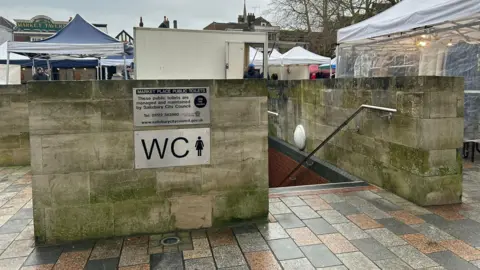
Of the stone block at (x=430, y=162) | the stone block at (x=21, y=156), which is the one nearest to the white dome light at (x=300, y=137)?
the stone block at (x=430, y=162)

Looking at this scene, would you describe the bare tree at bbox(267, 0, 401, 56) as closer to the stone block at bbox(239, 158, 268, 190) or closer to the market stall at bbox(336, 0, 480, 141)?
the market stall at bbox(336, 0, 480, 141)

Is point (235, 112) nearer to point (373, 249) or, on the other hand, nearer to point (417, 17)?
point (373, 249)

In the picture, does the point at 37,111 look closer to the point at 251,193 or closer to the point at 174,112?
the point at 174,112

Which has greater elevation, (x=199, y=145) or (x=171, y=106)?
(x=171, y=106)

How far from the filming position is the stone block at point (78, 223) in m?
3.60

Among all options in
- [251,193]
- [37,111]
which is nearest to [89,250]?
[37,111]

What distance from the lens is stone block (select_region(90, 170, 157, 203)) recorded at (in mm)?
3670

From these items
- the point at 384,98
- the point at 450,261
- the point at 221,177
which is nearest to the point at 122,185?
the point at 221,177

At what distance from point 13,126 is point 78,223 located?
15.0ft

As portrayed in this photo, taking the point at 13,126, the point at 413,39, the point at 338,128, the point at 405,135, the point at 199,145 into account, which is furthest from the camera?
the point at 413,39

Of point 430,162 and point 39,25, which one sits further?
point 39,25

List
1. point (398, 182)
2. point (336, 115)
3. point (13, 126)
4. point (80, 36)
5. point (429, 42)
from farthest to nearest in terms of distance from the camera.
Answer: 1. point (80, 36)
2. point (429, 42)
3. point (13, 126)
4. point (336, 115)
5. point (398, 182)

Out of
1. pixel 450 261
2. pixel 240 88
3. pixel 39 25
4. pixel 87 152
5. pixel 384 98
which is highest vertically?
pixel 39 25

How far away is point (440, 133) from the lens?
4543 millimetres
